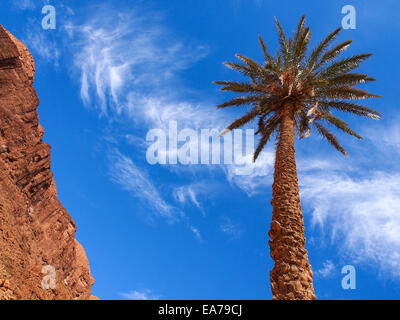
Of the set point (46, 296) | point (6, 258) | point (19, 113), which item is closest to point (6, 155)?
point (19, 113)

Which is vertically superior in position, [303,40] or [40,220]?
[303,40]

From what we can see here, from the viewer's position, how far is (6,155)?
58.0 ft

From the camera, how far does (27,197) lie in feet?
63.3

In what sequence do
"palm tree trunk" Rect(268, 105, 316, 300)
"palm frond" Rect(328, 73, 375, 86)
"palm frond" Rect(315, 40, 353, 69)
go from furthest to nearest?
"palm frond" Rect(315, 40, 353, 69) → "palm frond" Rect(328, 73, 375, 86) → "palm tree trunk" Rect(268, 105, 316, 300)

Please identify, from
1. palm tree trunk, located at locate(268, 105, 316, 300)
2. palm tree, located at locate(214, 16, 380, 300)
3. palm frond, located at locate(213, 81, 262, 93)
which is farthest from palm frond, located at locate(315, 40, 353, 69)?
palm tree trunk, located at locate(268, 105, 316, 300)

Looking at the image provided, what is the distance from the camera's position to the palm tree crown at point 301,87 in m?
11.8

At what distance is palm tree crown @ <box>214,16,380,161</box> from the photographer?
11.8 metres

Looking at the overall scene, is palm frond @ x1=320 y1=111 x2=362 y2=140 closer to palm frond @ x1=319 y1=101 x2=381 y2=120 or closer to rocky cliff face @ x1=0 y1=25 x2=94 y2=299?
palm frond @ x1=319 y1=101 x2=381 y2=120

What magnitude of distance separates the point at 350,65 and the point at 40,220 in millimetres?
21656

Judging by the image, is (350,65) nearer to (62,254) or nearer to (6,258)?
(6,258)

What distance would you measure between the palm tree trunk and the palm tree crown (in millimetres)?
2473

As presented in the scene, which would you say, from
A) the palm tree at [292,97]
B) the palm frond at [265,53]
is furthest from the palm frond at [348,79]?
the palm frond at [265,53]

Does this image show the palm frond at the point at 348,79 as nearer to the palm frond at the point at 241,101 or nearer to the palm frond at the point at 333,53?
the palm frond at the point at 333,53

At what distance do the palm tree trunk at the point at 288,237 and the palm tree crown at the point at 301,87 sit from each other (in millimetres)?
2473
